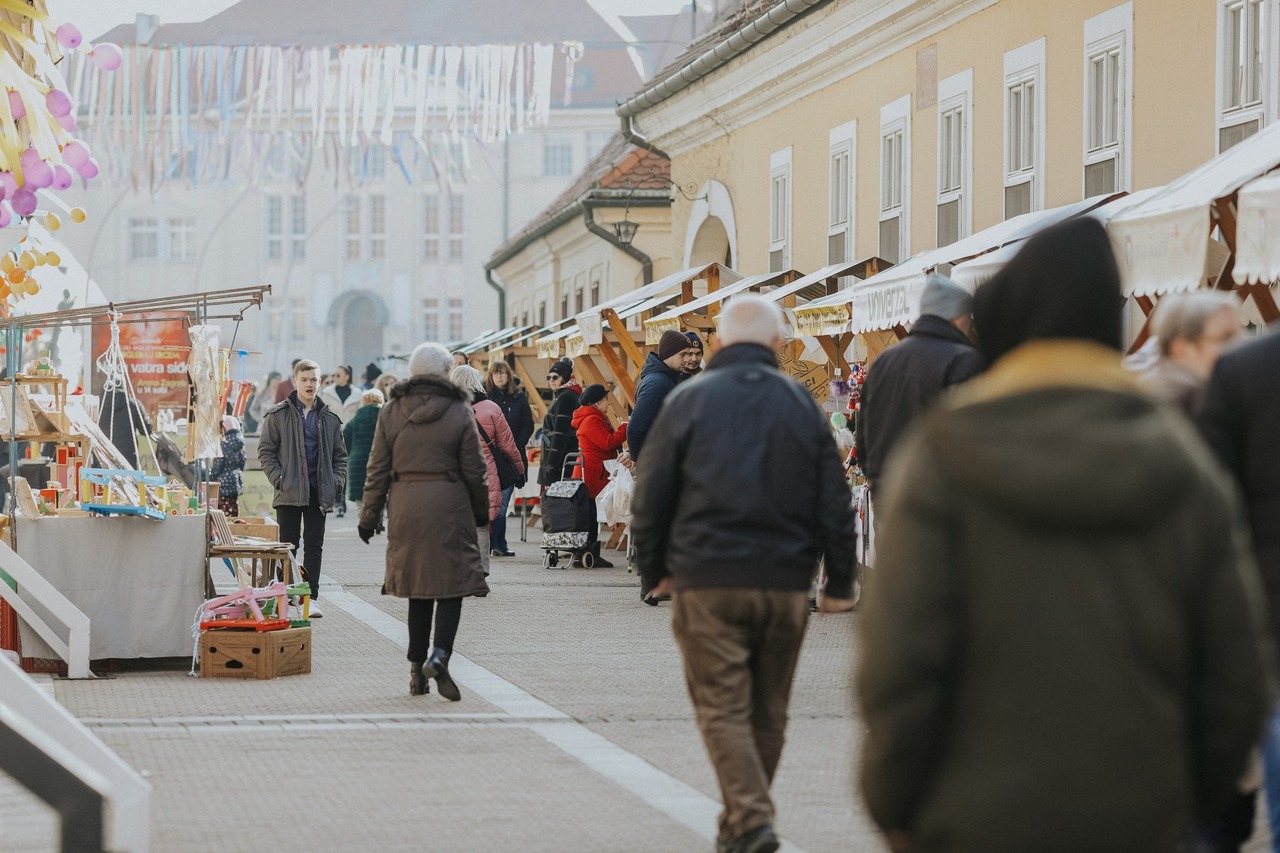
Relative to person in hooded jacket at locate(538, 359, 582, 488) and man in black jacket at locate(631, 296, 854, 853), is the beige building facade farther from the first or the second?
man in black jacket at locate(631, 296, 854, 853)

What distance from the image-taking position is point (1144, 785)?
329cm

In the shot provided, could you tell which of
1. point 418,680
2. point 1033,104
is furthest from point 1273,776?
point 1033,104

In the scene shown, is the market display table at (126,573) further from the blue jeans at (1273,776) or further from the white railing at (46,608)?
the blue jeans at (1273,776)

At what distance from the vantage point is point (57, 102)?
10195 millimetres

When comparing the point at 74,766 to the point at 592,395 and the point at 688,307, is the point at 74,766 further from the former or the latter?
the point at 688,307

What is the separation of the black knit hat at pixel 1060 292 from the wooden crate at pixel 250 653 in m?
8.56

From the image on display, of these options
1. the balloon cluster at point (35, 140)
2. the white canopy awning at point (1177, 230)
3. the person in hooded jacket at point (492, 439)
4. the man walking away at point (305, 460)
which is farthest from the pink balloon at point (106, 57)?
the person in hooded jacket at point (492, 439)

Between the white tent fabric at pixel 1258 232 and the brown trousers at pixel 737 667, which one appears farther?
the white tent fabric at pixel 1258 232

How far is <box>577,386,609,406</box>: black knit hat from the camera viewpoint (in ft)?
61.9

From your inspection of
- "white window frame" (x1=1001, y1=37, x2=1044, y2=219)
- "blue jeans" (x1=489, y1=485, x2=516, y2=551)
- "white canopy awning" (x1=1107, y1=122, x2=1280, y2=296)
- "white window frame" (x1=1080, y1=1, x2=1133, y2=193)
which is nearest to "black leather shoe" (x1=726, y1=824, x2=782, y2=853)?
"white canopy awning" (x1=1107, y1=122, x2=1280, y2=296)

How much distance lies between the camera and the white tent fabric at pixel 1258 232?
8.80 m

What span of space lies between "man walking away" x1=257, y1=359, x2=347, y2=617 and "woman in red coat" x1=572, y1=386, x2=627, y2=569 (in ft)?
12.4

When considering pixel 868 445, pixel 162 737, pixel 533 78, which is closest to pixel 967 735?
pixel 868 445

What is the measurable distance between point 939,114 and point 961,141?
1.72 ft
